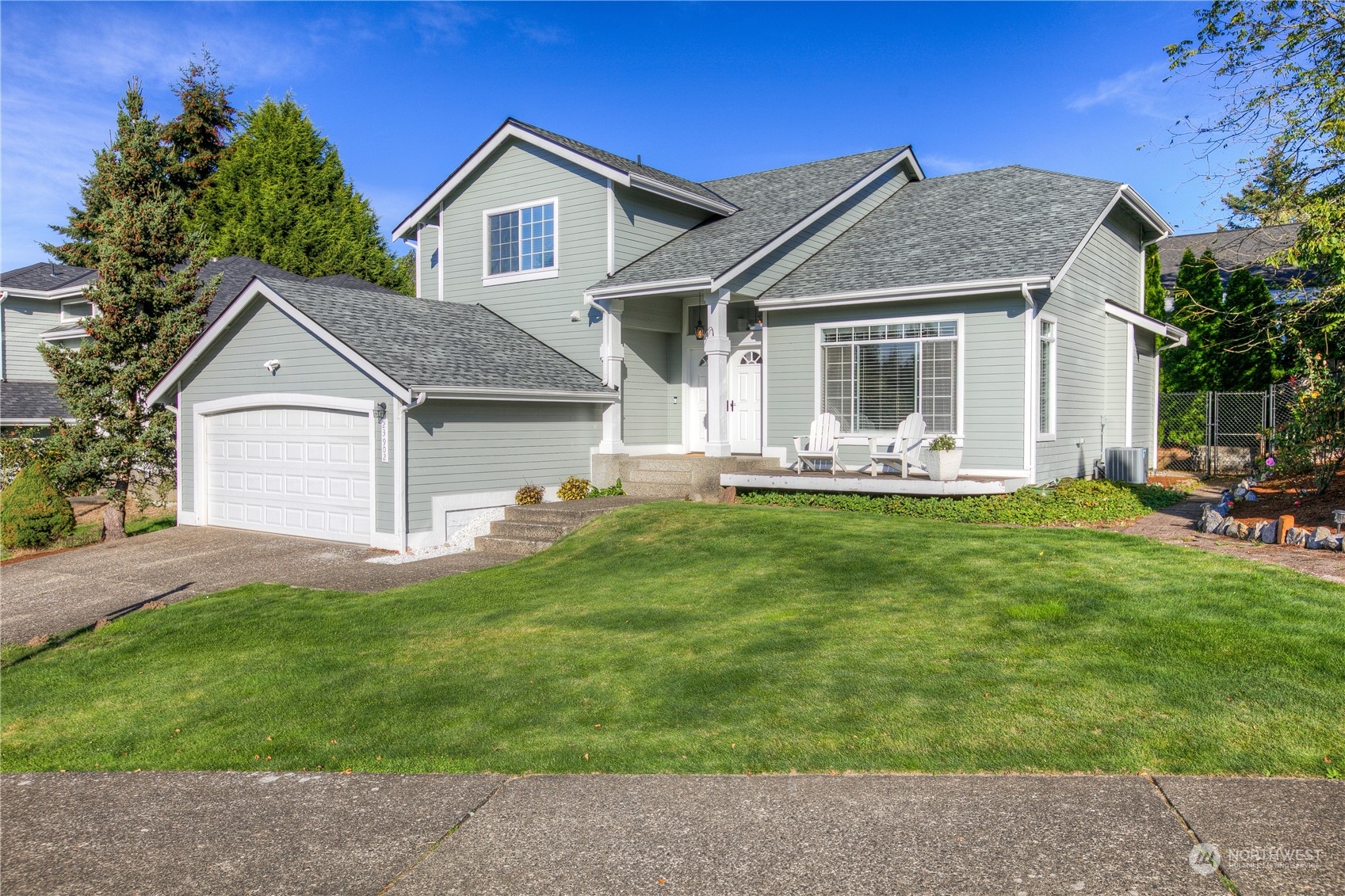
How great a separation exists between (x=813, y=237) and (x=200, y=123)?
34.2 metres

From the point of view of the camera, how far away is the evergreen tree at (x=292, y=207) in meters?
36.1

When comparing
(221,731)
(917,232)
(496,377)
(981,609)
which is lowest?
(221,731)

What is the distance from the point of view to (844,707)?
5566 mm

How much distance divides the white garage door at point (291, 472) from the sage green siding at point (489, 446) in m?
0.96

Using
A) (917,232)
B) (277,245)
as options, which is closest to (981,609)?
(917,232)

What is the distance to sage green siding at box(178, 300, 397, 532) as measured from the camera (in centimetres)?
1367

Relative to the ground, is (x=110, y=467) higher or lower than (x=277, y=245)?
lower

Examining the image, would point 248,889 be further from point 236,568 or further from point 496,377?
point 496,377

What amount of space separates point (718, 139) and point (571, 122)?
7.23m

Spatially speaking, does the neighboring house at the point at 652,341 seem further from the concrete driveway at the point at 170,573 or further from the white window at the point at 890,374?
the concrete driveway at the point at 170,573

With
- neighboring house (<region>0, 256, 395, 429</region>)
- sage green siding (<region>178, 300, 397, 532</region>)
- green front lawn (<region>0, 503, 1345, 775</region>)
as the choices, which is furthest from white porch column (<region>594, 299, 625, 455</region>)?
neighboring house (<region>0, 256, 395, 429</region>)

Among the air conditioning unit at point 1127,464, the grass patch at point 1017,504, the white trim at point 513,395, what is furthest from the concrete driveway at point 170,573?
the air conditioning unit at point 1127,464

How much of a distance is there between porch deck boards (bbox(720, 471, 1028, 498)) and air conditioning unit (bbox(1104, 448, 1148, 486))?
3.79m

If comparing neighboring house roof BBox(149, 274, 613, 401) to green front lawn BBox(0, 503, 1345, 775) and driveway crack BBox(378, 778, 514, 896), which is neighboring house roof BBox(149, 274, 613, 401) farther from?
driveway crack BBox(378, 778, 514, 896)
